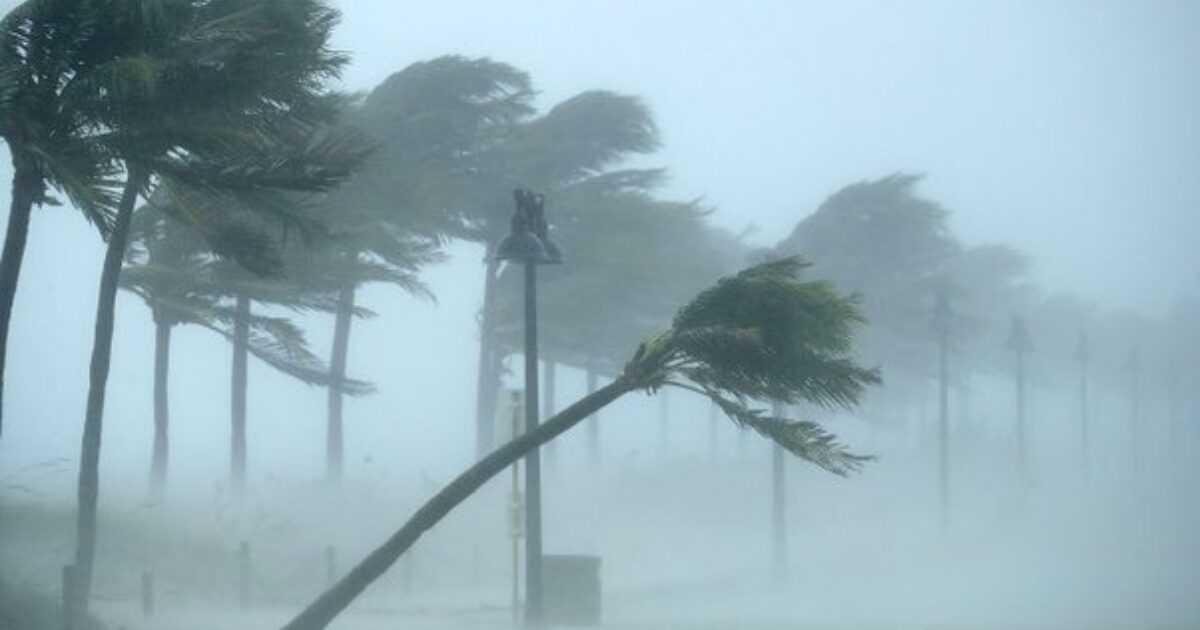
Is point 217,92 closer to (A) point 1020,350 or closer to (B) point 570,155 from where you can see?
(B) point 570,155

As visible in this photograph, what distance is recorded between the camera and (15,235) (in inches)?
634

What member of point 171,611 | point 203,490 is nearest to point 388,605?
point 171,611

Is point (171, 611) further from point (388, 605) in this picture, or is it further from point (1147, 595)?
point (1147, 595)

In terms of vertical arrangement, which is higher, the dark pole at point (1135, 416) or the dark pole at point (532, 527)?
the dark pole at point (1135, 416)

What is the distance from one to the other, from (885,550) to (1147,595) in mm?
10828

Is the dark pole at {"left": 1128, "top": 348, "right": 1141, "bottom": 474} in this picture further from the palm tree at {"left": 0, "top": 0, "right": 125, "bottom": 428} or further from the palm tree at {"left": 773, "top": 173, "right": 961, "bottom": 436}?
the palm tree at {"left": 0, "top": 0, "right": 125, "bottom": 428}

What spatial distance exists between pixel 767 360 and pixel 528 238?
8045 millimetres

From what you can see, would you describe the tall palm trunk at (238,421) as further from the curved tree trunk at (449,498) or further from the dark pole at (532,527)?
the curved tree trunk at (449,498)

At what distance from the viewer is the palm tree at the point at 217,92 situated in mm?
15516

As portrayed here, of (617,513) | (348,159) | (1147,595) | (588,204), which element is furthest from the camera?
(617,513)

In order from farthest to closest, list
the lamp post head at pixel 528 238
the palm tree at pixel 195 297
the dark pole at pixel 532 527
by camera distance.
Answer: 1. the palm tree at pixel 195 297
2. the dark pole at pixel 532 527
3. the lamp post head at pixel 528 238

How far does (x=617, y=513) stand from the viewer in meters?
46.4

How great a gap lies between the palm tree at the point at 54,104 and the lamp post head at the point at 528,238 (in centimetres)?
632

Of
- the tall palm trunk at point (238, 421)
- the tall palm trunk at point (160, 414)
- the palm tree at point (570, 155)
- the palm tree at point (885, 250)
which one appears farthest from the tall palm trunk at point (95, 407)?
the palm tree at point (885, 250)
